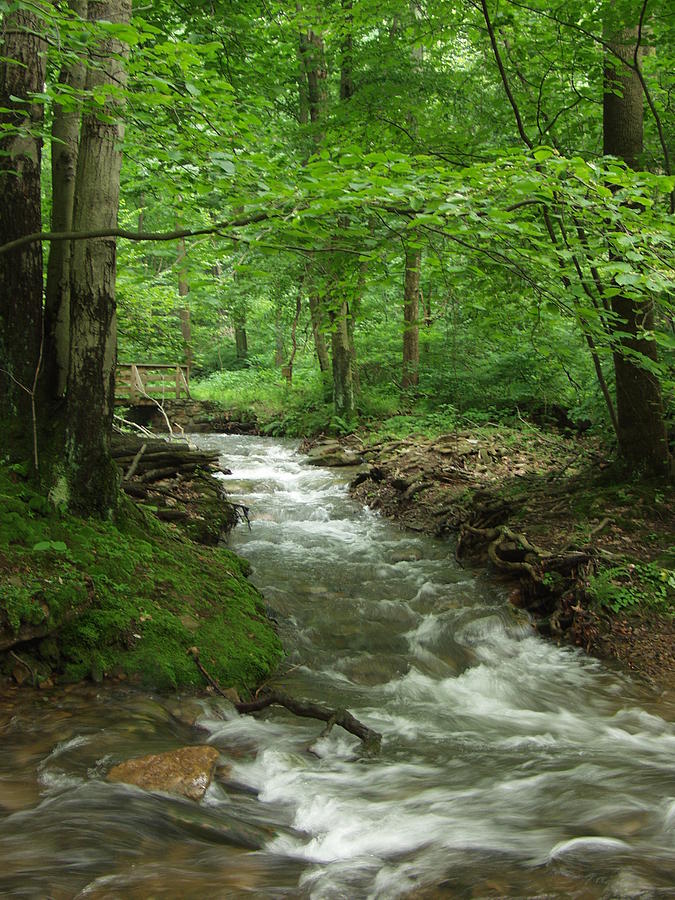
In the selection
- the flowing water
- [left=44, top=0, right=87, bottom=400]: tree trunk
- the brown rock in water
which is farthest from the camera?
[left=44, top=0, right=87, bottom=400]: tree trunk

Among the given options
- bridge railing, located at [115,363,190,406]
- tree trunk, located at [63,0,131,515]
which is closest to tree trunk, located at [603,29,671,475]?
tree trunk, located at [63,0,131,515]

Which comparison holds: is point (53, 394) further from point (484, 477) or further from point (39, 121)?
point (484, 477)

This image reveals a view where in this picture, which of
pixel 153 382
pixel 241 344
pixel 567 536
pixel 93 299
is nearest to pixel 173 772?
pixel 93 299

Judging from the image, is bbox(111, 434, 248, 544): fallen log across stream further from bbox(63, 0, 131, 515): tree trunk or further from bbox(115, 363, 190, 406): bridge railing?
bbox(115, 363, 190, 406): bridge railing

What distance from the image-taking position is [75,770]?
2.97m

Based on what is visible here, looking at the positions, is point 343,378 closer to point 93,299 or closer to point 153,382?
point 153,382

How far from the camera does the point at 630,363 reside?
6867 mm

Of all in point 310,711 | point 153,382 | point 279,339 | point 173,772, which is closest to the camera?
point 173,772

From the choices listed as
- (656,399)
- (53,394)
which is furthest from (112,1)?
(656,399)

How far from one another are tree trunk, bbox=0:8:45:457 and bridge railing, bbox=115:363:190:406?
621 inches

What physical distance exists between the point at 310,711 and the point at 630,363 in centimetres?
522

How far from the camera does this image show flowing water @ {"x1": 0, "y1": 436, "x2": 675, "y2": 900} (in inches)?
94.8

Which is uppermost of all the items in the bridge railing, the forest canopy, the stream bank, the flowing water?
the forest canopy

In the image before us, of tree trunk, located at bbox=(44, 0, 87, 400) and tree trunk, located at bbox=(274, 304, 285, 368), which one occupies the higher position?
tree trunk, located at bbox=(274, 304, 285, 368)
